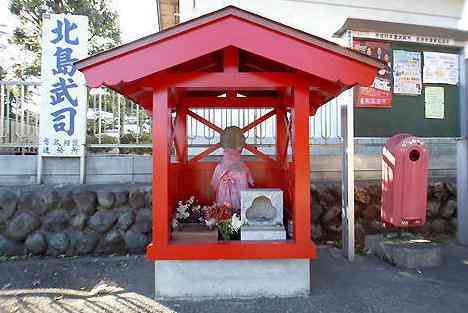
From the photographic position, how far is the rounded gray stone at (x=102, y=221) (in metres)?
5.51

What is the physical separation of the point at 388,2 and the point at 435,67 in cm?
244

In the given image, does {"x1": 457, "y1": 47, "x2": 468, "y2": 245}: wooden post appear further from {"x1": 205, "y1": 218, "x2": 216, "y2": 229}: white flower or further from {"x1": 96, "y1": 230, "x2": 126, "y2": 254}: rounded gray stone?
{"x1": 96, "y1": 230, "x2": 126, "y2": 254}: rounded gray stone

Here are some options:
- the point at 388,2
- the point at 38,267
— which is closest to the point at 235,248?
the point at 38,267

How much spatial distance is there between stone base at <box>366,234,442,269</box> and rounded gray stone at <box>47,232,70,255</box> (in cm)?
453

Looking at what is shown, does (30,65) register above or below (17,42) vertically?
below

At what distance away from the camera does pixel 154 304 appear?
364 cm

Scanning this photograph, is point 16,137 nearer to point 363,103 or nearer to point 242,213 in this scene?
point 242,213

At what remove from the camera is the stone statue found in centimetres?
473

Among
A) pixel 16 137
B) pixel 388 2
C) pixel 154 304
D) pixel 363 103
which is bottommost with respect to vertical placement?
pixel 154 304

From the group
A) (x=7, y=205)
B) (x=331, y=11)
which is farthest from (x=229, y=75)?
(x=331, y=11)

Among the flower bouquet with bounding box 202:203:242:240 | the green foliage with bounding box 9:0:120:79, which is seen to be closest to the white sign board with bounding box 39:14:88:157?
the flower bouquet with bounding box 202:203:242:240

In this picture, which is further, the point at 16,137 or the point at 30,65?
the point at 30,65

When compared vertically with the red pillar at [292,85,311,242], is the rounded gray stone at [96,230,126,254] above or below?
below

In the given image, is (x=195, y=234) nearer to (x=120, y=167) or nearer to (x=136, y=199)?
(x=136, y=199)
